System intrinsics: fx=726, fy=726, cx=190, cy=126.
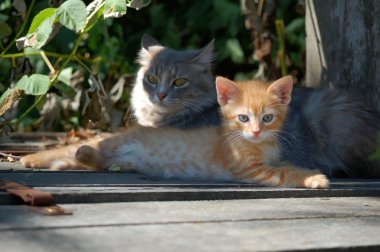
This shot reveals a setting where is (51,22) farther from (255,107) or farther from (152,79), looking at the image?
(255,107)

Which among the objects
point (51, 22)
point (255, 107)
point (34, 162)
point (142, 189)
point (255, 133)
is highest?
point (51, 22)

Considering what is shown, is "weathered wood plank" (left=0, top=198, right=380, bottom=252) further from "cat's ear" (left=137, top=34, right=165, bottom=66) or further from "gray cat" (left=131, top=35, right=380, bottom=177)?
"cat's ear" (left=137, top=34, right=165, bottom=66)

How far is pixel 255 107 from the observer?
11.7ft

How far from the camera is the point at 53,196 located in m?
2.54

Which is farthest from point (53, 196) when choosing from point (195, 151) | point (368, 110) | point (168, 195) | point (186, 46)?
point (186, 46)

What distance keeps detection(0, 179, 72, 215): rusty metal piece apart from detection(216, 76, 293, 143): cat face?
1323 millimetres

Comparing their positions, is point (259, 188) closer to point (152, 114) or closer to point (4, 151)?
point (152, 114)

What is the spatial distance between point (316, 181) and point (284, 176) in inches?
7.8

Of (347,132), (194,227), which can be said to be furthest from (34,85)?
(194,227)

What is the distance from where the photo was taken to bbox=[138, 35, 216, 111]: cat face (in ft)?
14.2

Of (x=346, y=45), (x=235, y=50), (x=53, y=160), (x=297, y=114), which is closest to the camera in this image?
(x=53, y=160)

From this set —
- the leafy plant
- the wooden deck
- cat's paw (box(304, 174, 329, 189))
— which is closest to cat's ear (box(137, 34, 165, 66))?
the leafy plant

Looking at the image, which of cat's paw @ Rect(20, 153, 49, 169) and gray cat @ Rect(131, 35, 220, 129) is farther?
gray cat @ Rect(131, 35, 220, 129)

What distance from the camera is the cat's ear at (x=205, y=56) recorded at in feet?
14.9
